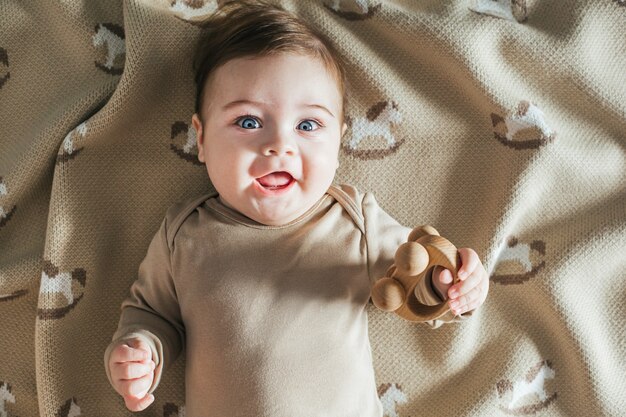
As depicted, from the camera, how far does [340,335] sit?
4.16 feet

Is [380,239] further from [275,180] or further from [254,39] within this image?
[254,39]

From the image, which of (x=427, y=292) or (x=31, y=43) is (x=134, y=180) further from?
(x=427, y=292)

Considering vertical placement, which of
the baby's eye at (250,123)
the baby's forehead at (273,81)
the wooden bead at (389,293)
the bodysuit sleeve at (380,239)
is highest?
the baby's forehead at (273,81)

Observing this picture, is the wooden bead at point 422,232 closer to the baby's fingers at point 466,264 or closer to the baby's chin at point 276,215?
the baby's fingers at point 466,264

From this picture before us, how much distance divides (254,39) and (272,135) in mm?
197

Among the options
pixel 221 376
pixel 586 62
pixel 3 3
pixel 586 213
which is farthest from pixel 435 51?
pixel 3 3

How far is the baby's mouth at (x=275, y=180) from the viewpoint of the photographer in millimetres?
1215

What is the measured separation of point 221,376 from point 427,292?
409 millimetres

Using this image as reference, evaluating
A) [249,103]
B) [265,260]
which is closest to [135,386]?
[265,260]

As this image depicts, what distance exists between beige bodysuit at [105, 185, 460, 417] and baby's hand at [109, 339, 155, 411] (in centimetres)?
4

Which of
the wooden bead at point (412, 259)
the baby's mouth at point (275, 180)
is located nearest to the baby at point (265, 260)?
the baby's mouth at point (275, 180)

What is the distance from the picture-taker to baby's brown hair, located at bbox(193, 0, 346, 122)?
4.13 feet

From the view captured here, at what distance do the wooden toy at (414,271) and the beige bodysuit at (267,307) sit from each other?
0.13 metres

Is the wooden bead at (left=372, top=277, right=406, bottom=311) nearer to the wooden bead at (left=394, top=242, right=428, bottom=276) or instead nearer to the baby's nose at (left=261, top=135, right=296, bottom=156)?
the wooden bead at (left=394, top=242, right=428, bottom=276)
